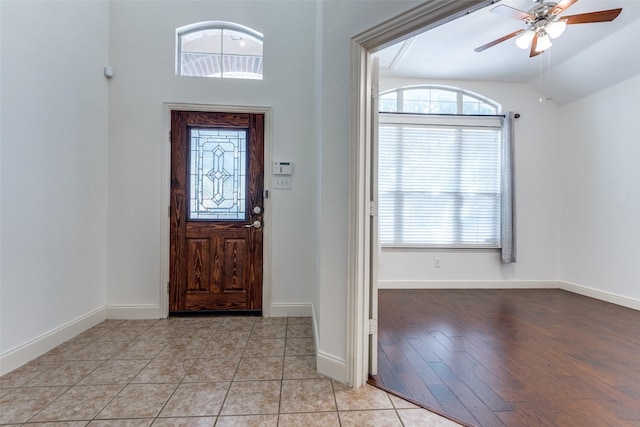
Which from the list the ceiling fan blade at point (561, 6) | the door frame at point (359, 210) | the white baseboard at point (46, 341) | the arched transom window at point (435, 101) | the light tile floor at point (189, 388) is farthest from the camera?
the arched transom window at point (435, 101)

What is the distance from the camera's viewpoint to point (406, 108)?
13.3 feet

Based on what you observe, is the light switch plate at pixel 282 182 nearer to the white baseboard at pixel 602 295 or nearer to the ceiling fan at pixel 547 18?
the ceiling fan at pixel 547 18

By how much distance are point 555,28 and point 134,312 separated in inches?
192

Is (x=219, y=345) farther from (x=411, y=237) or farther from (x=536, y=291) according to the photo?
(x=536, y=291)

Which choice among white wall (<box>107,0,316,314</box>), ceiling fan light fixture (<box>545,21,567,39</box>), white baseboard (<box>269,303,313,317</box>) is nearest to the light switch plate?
white wall (<box>107,0,316,314</box>)

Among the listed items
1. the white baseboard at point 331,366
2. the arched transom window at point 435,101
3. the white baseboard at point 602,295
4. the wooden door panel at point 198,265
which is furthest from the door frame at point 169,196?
the white baseboard at point 602,295

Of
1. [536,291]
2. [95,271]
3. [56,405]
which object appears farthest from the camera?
[536,291]

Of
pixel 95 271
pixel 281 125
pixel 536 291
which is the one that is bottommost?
pixel 536 291

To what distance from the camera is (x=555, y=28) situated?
95.0 inches

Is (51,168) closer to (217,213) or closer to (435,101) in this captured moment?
(217,213)

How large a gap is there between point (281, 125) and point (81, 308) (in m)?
2.57

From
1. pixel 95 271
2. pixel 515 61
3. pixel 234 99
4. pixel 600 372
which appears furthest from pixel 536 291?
pixel 95 271

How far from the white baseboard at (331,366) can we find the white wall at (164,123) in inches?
41.7

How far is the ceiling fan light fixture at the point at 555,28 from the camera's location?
2.37 metres
